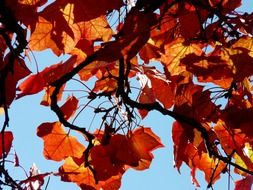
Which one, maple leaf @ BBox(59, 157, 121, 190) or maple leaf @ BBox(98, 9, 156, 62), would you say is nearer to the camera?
maple leaf @ BBox(98, 9, 156, 62)

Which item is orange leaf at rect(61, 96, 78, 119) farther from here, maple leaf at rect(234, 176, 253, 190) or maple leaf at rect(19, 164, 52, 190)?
A: maple leaf at rect(234, 176, 253, 190)

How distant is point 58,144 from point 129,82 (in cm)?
31

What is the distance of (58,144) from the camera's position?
1.70 metres

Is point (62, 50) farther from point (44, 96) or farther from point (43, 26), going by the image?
point (44, 96)

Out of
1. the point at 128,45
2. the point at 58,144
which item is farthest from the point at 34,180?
the point at 128,45

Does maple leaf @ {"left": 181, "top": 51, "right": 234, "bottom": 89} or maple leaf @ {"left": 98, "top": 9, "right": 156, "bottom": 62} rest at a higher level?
maple leaf @ {"left": 98, "top": 9, "right": 156, "bottom": 62}

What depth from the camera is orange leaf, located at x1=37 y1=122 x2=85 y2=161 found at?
5.47 ft

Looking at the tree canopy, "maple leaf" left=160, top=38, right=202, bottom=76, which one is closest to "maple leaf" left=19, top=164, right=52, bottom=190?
the tree canopy

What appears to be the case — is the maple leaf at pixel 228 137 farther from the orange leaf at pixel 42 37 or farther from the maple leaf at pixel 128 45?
the maple leaf at pixel 128 45

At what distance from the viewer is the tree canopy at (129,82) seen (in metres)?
1.39

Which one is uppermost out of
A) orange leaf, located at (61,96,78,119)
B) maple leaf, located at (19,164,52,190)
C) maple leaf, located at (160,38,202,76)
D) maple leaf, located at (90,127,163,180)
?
maple leaf, located at (160,38,202,76)

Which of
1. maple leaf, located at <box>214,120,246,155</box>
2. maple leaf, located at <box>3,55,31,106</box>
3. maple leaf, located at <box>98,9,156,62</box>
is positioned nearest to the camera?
maple leaf, located at <box>98,9,156,62</box>

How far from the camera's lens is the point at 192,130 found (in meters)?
1.51

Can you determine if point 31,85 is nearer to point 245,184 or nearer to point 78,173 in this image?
point 78,173
